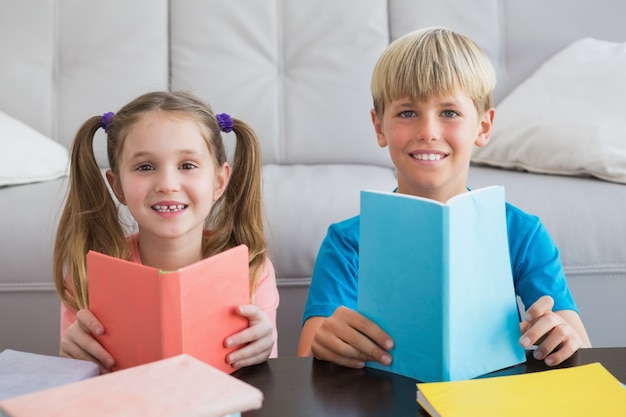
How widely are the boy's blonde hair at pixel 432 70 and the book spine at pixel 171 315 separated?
579 mm

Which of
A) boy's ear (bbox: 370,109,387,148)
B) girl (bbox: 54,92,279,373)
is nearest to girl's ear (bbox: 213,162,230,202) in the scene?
girl (bbox: 54,92,279,373)

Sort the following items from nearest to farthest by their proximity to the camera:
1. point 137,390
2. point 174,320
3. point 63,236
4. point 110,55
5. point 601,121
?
point 137,390
point 174,320
point 63,236
point 601,121
point 110,55

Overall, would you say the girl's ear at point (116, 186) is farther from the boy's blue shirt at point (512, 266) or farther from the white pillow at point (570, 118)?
the white pillow at point (570, 118)

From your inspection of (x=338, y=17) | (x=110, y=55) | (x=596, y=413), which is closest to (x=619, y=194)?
A: (x=338, y=17)

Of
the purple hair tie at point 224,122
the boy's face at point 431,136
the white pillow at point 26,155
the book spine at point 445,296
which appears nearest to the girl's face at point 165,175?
the purple hair tie at point 224,122

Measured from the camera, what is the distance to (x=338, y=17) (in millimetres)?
2230

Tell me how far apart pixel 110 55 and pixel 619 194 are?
56.7 inches

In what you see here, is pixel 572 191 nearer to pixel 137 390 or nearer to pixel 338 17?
pixel 338 17

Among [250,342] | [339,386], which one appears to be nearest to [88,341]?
[250,342]

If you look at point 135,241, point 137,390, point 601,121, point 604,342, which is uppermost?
point 601,121

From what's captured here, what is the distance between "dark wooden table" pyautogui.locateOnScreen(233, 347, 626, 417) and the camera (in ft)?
2.56

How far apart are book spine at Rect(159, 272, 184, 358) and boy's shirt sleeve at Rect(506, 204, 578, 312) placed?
0.66 metres

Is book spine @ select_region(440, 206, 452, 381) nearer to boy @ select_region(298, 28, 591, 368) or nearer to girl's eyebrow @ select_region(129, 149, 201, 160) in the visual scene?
boy @ select_region(298, 28, 591, 368)

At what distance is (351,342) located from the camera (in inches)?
35.0
